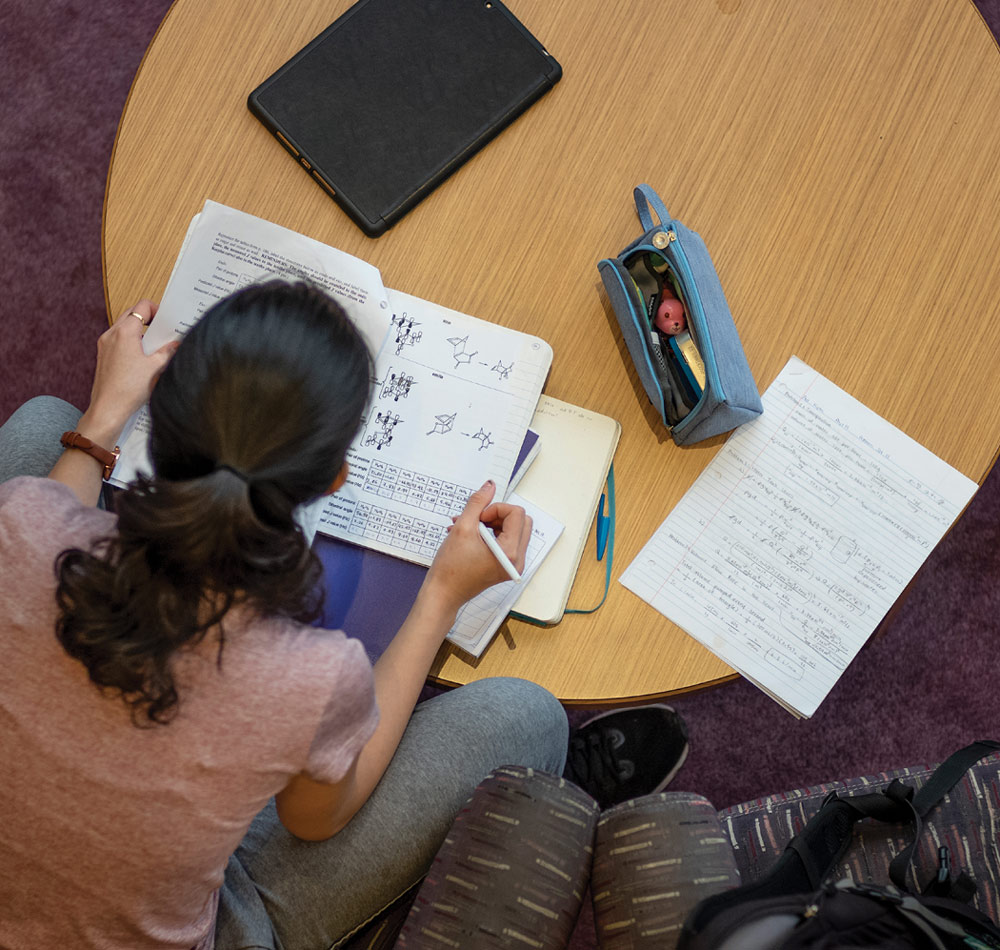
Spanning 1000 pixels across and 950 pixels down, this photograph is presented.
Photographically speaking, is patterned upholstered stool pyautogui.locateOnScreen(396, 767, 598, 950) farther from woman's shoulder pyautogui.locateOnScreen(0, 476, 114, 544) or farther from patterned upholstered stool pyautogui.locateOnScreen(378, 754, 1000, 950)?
woman's shoulder pyautogui.locateOnScreen(0, 476, 114, 544)

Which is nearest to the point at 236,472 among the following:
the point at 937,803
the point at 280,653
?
the point at 280,653

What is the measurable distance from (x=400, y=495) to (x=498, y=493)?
0.11 m

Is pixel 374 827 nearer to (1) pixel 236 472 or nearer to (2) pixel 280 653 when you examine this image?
(2) pixel 280 653

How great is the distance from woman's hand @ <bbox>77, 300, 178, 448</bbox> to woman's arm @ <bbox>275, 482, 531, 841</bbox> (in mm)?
386

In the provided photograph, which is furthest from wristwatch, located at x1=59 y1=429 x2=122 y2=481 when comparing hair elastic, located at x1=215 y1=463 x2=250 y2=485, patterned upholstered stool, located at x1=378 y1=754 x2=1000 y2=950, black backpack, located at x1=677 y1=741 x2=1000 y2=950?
black backpack, located at x1=677 y1=741 x2=1000 y2=950

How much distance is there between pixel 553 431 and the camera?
99cm

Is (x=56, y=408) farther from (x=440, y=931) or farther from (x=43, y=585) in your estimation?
(x=440, y=931)

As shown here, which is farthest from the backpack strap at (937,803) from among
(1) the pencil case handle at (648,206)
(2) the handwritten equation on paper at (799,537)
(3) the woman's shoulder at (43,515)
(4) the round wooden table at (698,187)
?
(3) the woman's shoulder at (43,515)

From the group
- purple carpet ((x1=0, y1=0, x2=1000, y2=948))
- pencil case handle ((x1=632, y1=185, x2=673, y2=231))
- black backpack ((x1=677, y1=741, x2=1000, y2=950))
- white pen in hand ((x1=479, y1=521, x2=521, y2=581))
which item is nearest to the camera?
black backpack ((x1=677, y1=741, x2=1000, y2=950))

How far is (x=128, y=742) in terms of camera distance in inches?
28.0

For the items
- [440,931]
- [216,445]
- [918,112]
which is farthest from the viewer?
[918,112]

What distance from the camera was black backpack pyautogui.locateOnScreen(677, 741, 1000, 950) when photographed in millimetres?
770

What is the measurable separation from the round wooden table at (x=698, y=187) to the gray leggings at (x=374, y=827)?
0.28m

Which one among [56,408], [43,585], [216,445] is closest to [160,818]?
[43,585]
